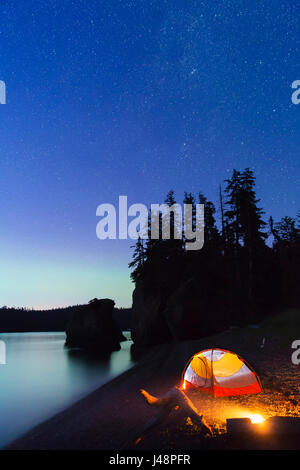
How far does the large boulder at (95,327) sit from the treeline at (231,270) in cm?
1078

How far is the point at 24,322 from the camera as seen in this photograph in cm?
17800

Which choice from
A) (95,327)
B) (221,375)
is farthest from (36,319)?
(221,375)

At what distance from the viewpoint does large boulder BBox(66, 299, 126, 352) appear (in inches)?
1888

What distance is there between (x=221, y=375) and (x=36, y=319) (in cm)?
19469

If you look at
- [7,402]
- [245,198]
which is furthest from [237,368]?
[245,198]

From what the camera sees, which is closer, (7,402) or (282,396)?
(282,396)

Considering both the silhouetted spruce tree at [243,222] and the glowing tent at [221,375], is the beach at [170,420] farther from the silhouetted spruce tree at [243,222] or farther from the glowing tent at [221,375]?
the silhouetted spruce tree at [243,222]

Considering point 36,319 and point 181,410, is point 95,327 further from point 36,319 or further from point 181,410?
point 36,319

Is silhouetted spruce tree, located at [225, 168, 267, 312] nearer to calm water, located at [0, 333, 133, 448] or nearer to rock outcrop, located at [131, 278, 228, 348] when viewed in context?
rock outcrop, located at [131, 278, 228, 348]

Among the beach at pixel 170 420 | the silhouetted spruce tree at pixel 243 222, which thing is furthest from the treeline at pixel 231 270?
the beach at pixel 170 420

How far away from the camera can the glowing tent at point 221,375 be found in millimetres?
9883

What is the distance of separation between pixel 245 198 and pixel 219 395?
2716 cm
